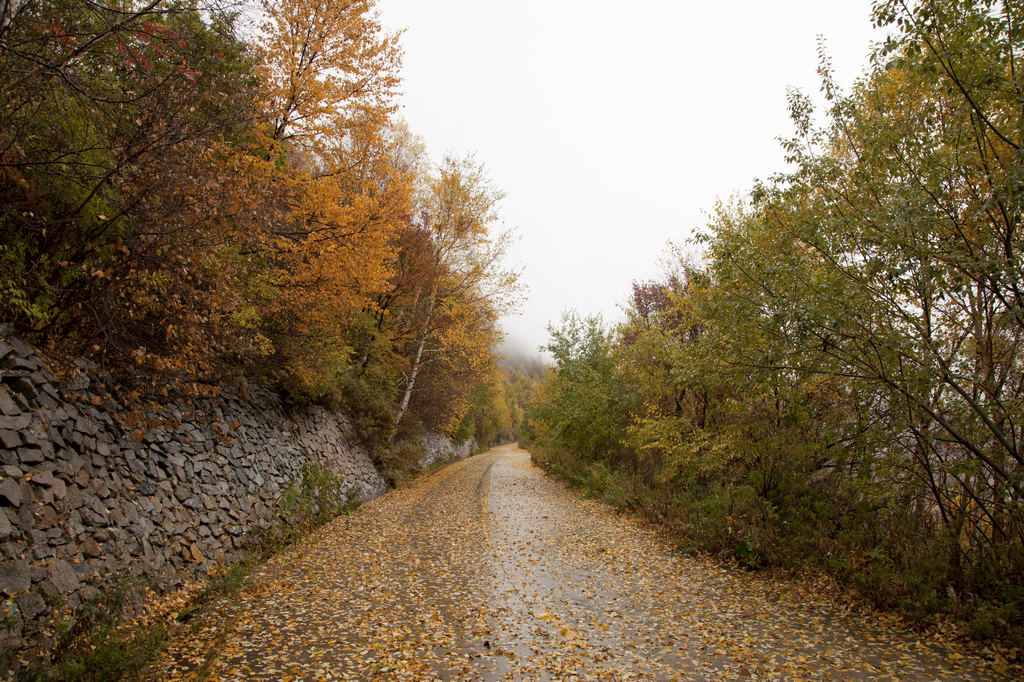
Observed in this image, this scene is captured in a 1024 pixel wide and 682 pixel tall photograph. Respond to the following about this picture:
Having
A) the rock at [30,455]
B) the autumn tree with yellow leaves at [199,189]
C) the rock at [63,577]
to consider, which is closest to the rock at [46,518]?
the rock at [63,577]

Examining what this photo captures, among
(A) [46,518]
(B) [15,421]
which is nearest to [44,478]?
(A) [46,518]

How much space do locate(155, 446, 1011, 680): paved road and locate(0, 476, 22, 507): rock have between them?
6.82ft

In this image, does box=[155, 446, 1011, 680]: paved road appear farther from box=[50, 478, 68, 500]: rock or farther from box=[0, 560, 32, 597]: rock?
box=[50, 478, 68, 500]: rock

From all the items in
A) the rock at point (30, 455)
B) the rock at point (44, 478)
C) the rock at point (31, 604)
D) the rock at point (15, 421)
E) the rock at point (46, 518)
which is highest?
the rock at point (15, 421)

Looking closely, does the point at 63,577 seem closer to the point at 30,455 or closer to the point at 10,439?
the point at 30,455

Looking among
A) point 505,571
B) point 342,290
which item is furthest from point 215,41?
point 505,571

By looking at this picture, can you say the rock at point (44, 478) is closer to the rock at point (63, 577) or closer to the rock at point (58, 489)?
the rock at point (58, 489)

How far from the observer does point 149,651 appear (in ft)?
16.0

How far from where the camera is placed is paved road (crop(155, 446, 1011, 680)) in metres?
4.93

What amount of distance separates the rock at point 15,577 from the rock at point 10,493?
1.81 ft

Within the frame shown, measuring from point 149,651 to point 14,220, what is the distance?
4905 mm

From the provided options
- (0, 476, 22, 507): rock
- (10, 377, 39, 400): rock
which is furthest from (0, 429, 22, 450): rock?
(10, 377, 39, 400): rock

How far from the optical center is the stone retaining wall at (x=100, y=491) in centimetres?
468

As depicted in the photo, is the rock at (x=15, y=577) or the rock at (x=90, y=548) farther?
the rock at (x=90, y=548)
